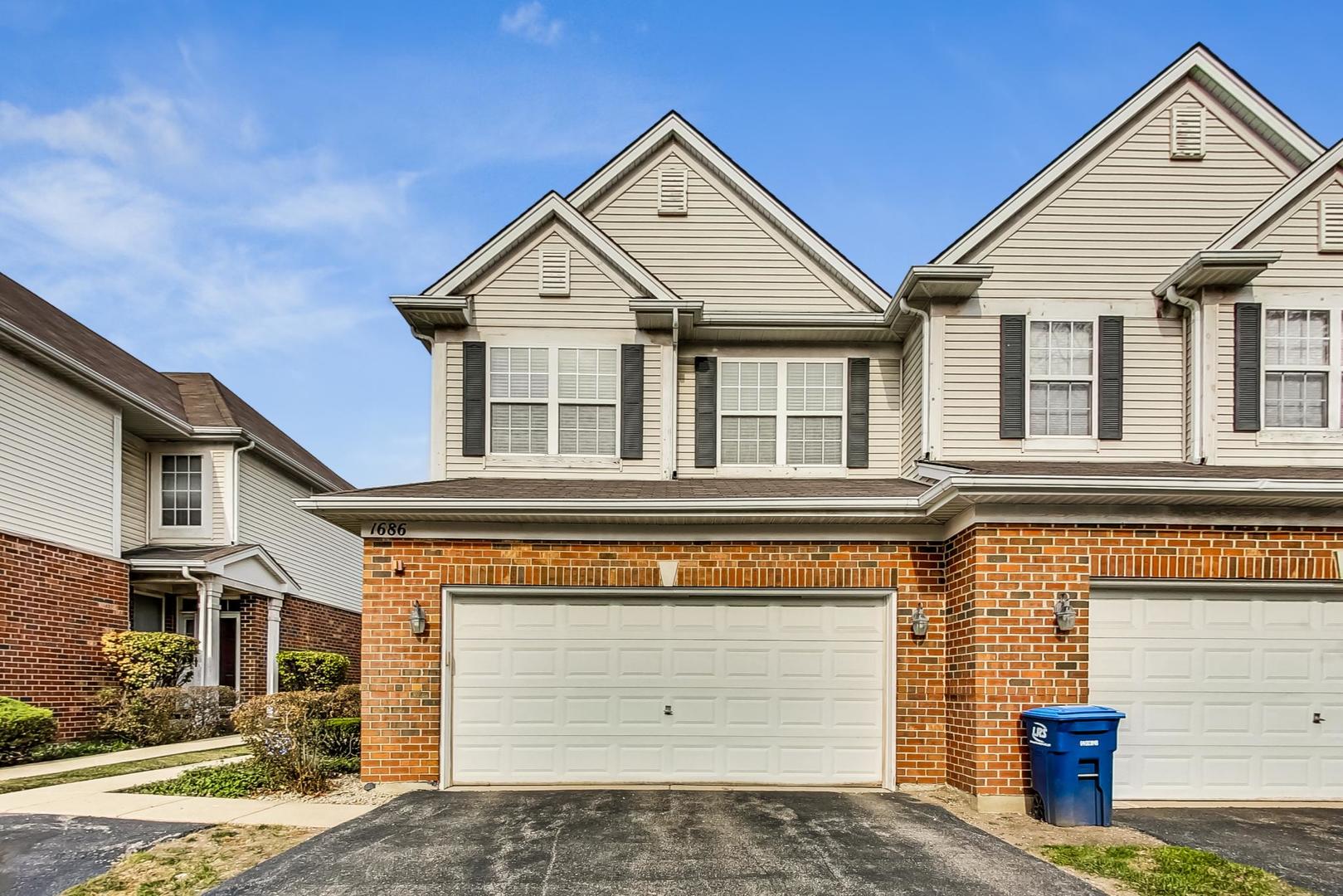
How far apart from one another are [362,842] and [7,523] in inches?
372

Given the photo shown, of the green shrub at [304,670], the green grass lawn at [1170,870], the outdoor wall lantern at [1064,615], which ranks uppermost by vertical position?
the outdoor wall lantern at [1064,615]

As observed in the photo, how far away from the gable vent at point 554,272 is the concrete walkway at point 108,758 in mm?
8783

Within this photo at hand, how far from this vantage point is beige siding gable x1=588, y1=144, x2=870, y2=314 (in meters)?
12.4

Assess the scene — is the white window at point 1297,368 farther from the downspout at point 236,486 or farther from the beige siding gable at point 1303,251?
the downspout at point 236,486

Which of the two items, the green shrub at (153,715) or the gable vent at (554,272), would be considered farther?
the green shrub at (153,715)

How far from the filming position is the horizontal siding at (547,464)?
11281 millimetres

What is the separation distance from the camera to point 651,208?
12.7 meters

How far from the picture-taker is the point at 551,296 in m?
11.7

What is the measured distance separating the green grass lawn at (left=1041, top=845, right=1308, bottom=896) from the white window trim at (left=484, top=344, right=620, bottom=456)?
6.94 m

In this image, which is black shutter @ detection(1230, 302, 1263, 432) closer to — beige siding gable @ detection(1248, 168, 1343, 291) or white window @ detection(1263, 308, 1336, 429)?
white window @ detection(1263, 308, 1336, 429)

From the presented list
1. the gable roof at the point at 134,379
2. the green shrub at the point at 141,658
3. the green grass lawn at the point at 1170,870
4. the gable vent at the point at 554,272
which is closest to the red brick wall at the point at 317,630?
the gable roof at the point at 134,379

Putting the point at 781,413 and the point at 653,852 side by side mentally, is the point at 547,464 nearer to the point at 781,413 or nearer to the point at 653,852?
the point at 781,413

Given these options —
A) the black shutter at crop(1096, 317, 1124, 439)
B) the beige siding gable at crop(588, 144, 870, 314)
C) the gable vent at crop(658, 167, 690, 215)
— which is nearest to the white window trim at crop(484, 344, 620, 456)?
the beige siding gable at crop(588, 144, 870, 314)

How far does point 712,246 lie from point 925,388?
3.94m
